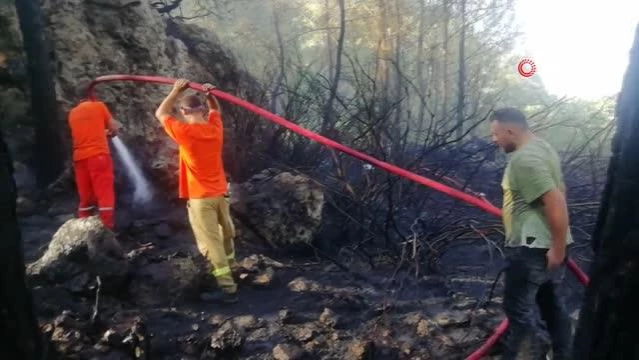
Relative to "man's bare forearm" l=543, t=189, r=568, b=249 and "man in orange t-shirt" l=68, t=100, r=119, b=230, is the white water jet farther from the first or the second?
"man's bare forearm" l=543, t=189, r=568, b=249

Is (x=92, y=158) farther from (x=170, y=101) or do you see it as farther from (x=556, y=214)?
(x=556, y=214)

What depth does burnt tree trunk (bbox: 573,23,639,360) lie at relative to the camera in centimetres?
163

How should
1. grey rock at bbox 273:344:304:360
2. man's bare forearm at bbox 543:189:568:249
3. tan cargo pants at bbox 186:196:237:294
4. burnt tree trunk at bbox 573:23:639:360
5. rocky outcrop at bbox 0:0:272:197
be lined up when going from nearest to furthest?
burnt tree trunk at bbox 573:23:639:360 < man's bare forearm at bbox 543:189:568:249 < grey rock at bbox 273:344:304:360 < tan cargo pants at bbox 186:196:237:294 < rocky outcrop at bbox 0:0:272:197

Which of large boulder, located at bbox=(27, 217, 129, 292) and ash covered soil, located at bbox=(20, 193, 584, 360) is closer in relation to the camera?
ash covered soil, located at bbox=(20, 193, 584, 360)

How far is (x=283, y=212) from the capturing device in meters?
6.78

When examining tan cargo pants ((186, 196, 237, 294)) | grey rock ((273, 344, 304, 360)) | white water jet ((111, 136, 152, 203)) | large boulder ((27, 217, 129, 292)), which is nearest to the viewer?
grey rock ((273, 344, 304, 360))

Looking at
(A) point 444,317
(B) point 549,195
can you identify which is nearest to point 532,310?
(B) point 549,195

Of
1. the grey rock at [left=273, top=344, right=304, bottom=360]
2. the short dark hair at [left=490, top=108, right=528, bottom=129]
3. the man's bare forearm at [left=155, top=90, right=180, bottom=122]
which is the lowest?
the grey rock at [left=273, top=344, right=304, bottom=360]

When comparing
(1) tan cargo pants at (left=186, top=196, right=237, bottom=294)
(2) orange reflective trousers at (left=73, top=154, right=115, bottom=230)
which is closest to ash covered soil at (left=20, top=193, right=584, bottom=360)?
(1) tan cargo pants at (left=186, top=196, right=237, bottom=294)

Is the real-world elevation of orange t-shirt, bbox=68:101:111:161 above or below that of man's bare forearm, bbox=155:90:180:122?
below

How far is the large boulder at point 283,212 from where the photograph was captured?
22.2ft

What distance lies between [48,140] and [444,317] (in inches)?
199

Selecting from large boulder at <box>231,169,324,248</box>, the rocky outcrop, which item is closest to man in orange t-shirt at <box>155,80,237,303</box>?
large boulder at <box>231,169,324,248</box>

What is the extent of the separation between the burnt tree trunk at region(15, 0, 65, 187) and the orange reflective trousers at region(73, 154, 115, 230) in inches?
58.1
